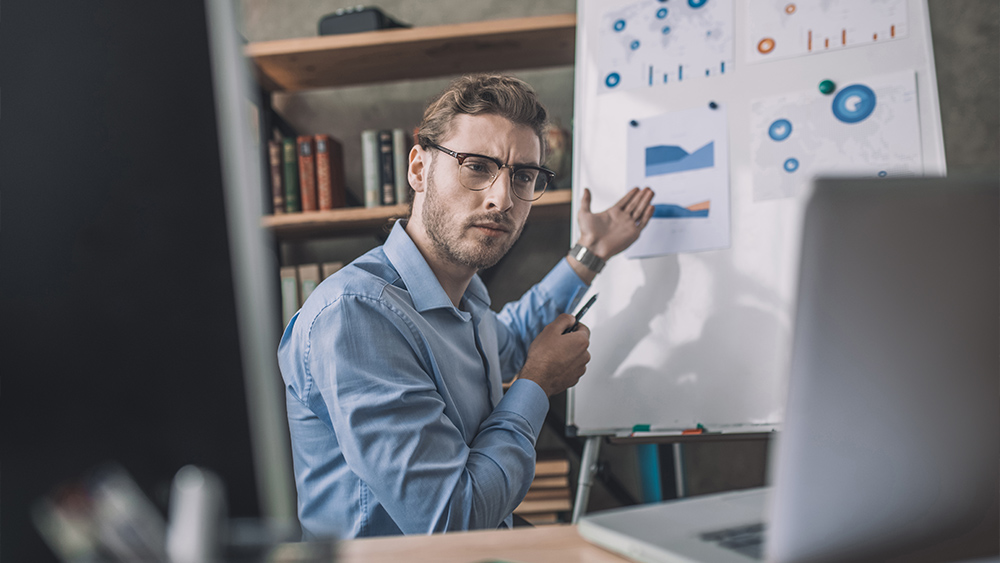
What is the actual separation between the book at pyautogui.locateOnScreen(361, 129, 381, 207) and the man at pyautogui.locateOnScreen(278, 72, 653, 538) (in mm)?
556

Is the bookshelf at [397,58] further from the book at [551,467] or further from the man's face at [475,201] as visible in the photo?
the book at [551,467]

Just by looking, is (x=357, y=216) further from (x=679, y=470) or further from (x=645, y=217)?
(x=679, y=470)

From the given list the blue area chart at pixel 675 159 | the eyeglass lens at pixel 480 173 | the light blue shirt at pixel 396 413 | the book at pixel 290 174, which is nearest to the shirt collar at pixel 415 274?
the light blue shirt at pixel 396 413

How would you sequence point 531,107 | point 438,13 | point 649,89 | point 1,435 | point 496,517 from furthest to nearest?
point 438,13 < point 649,89 < point 531,107 < point 496,517 < point 1,435

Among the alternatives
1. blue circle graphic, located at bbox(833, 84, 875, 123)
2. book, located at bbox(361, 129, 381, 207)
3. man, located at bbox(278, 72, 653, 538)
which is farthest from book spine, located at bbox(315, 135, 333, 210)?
blue circle graphic, located at bbox(833, 84, 875, 123)

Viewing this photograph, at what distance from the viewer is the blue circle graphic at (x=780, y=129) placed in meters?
1.34

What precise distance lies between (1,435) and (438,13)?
2197 mm

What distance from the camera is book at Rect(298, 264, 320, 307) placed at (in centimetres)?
190

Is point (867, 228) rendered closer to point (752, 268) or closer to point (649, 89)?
point (752, 268)

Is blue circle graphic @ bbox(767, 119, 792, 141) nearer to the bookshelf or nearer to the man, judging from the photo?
the man

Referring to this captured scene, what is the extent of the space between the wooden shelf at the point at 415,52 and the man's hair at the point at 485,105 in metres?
0.56

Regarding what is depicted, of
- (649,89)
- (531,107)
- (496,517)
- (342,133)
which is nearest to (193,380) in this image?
(496,517)

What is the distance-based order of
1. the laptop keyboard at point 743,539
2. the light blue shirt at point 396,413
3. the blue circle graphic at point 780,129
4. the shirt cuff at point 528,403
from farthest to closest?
1. the blue circle graphic at point 780,129
2. the shirt cuff at point 528,403
3. the light blue shirt at point 396,413
4. the laptop keyboard at point 743,539

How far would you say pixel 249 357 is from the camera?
0.92 feet
